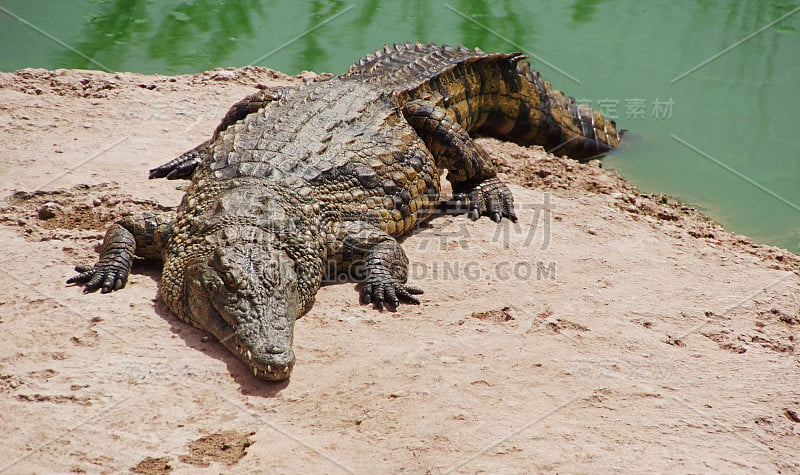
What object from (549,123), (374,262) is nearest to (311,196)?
(374,262)

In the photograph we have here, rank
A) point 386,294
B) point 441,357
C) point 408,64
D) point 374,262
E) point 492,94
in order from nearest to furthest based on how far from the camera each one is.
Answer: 1. point 441,357
2. point 386,294
3. point 374,262
4. point 408,64
5. point 492,94

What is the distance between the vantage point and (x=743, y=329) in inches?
192

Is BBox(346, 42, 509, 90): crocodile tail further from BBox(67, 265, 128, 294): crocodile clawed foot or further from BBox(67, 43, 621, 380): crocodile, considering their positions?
BBox(67, 265, 128, 294): crocodile clawed foot

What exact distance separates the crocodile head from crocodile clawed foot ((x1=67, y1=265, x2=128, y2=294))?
62cm

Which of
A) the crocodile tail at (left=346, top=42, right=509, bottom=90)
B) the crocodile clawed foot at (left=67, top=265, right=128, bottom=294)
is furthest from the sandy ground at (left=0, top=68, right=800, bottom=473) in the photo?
the crocodile tail at (left=346, top=42, right=509, bottom=90)

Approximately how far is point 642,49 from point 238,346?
31.7 ft

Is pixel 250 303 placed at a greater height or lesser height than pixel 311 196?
lesser

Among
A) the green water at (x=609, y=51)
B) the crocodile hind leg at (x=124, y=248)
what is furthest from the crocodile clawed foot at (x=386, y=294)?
the green water at (x=609, y=51)

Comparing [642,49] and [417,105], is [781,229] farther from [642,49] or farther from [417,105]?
[642,49]

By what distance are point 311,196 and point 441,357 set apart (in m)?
1.76

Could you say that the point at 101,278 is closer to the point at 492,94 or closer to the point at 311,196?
the point at 311,196

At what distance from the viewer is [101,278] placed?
4.76 meters

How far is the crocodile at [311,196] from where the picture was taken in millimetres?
4453

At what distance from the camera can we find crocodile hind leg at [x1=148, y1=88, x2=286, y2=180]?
21.4 feet
